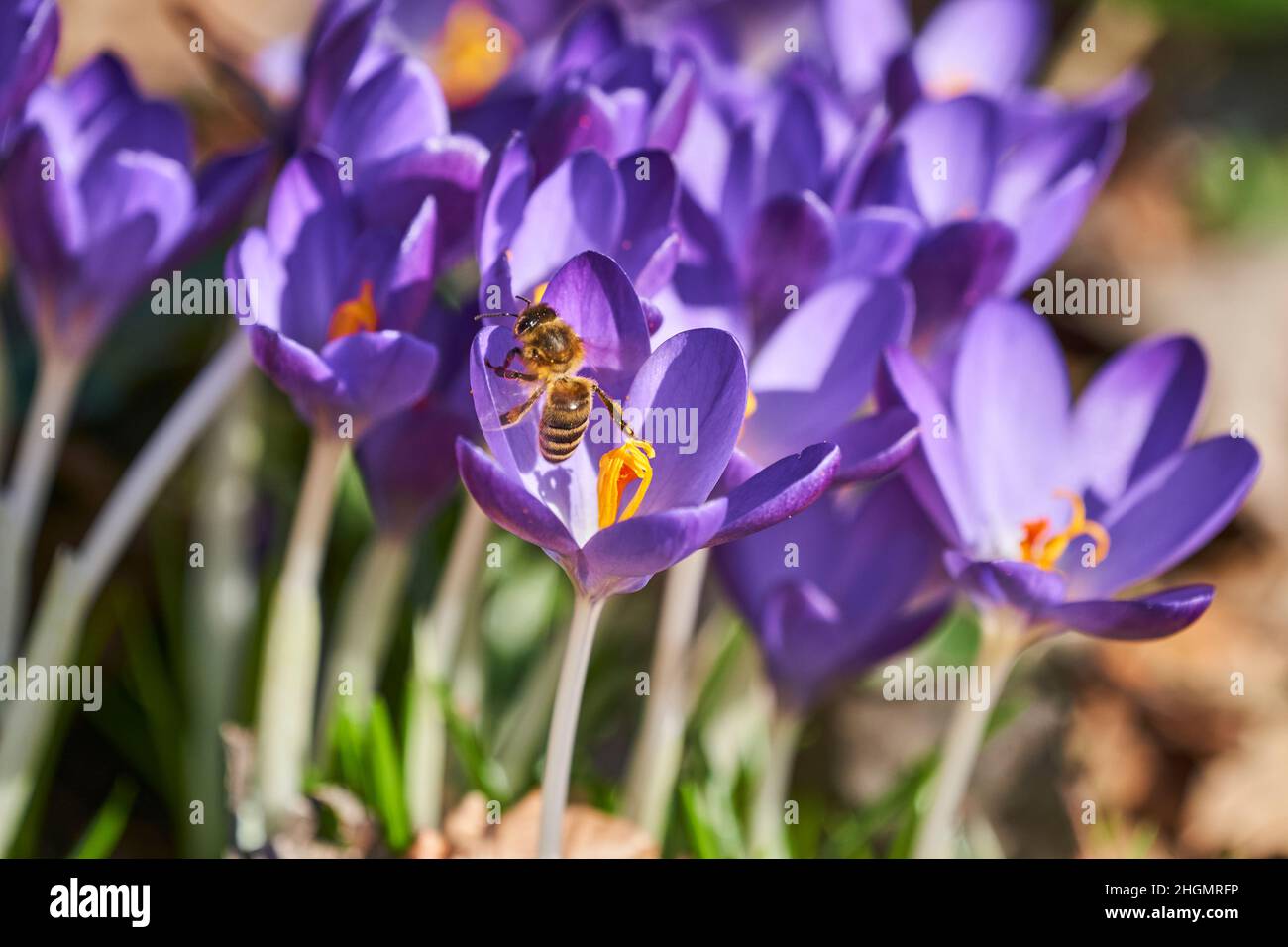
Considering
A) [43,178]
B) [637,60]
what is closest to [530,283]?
[637,60]

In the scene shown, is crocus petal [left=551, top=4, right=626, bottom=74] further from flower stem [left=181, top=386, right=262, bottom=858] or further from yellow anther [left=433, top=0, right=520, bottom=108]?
flower stem [left=181, top=386, right=262, bottom=858]

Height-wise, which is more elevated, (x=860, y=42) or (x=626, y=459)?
(x=860, y=42)

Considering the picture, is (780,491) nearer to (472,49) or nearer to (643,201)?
(643,201)

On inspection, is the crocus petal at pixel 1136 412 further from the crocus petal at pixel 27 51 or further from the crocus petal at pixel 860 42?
the crocus petal at pixel 27 51

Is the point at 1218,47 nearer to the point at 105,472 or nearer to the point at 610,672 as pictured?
the point at 610,672

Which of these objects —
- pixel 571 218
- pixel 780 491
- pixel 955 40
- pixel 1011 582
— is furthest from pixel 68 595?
pixel 955 40

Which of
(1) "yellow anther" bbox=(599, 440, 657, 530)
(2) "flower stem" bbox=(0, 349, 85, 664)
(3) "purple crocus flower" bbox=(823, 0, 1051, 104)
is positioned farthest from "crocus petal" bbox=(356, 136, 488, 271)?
(3) "purple crocus flower" bbox=(823, 0, 1051, 104)

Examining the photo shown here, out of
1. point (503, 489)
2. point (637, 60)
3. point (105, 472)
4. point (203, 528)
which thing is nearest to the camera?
point (503, 489)
